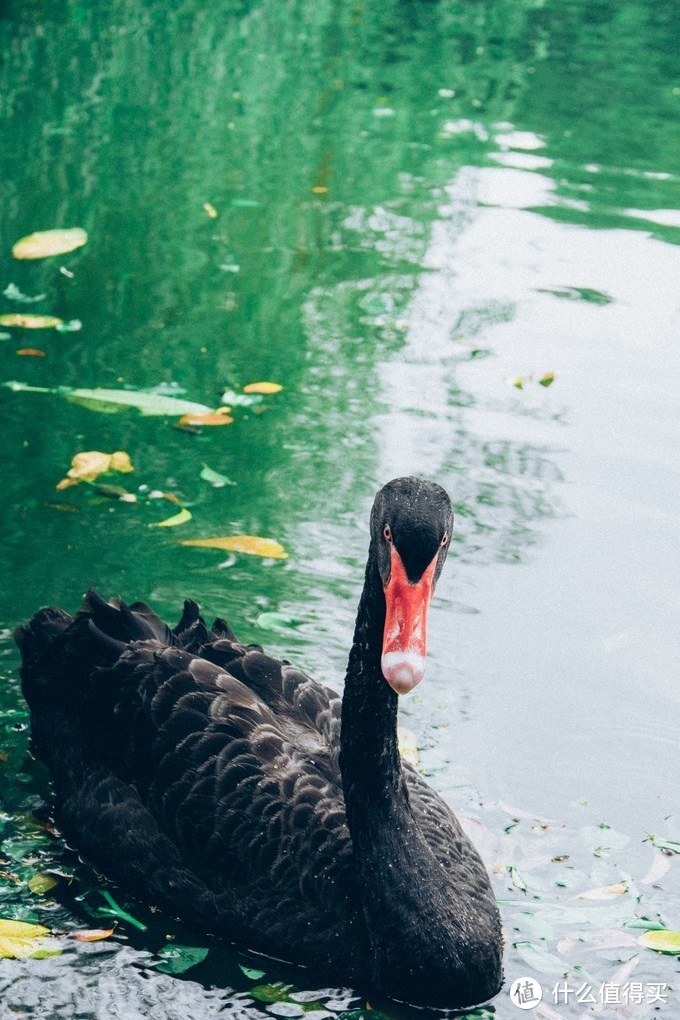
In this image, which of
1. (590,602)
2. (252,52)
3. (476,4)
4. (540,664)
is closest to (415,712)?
(540,664)

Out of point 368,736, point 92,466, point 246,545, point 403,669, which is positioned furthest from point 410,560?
point 92,466

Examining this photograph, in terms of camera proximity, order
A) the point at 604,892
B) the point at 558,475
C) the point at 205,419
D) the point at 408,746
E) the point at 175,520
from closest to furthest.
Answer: the point at 604,892
the point at 408,746
the point at 175,520
the point at 558,475
the point at 205,419

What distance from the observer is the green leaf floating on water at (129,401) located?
5793mm

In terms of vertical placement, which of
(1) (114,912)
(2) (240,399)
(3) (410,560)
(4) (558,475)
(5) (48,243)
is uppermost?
(3) (410,560)

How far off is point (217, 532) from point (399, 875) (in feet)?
6.86

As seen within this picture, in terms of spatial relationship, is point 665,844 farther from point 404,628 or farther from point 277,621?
point 277,621

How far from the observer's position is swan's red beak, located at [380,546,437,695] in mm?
2676

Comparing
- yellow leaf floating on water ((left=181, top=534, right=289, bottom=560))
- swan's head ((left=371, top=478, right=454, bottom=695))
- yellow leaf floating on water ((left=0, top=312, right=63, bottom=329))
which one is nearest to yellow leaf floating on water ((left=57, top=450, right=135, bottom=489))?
yellow leaf floating on water ((left=181, top=534, right=289, bottom=560))

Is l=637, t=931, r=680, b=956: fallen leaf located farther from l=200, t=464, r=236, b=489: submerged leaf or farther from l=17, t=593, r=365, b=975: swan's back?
l=200, t=464, r=236, b=489: submerged leaf

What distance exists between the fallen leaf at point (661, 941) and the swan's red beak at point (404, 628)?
41.4 inches

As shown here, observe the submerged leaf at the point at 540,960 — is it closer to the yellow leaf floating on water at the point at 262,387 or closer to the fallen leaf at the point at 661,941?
the fallen leaf at the point at 661,941

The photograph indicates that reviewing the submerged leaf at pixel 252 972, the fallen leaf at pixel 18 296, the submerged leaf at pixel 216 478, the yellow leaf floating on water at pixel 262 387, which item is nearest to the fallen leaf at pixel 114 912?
the submerged leaf at pixel 252 972

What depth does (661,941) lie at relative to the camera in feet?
10.8

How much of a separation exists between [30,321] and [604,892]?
420 centimetres
